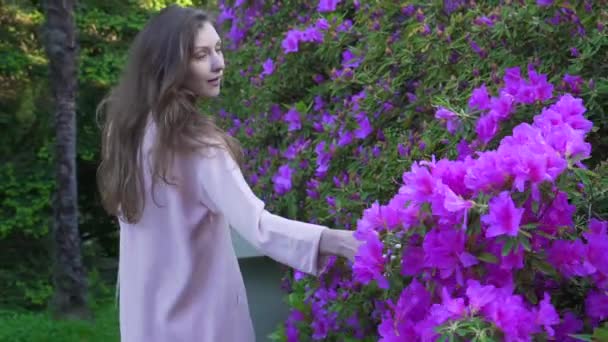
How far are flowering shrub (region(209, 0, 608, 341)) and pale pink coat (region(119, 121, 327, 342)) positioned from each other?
380 mm

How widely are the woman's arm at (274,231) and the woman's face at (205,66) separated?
0.31 m

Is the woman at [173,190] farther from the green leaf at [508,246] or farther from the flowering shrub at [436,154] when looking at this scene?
the green leaf at [508,246]

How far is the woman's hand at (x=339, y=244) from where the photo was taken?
1.87 m

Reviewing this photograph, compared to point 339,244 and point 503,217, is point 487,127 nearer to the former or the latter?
point 339,244

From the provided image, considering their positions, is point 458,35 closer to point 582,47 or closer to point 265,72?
point 582,47

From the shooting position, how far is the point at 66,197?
6676 millimetres

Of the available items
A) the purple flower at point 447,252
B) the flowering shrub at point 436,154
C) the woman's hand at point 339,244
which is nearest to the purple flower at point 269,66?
the flowering shrub at point 436,154

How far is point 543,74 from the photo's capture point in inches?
96.1

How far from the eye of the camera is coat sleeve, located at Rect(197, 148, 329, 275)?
1948 millimetres

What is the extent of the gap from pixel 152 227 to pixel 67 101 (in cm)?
462

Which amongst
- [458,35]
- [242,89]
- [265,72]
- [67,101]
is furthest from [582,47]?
[67,101]

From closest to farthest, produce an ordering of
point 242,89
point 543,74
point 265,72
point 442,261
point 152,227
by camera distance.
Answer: point 442,261
point 152,227
point 543,74
point 265,72
point 242,89

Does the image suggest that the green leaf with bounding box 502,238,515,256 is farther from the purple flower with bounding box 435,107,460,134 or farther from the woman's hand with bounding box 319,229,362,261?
the purple flower with bounding box 435,107,460,134

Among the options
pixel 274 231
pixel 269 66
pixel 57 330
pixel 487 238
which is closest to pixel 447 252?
pixel 487 238
